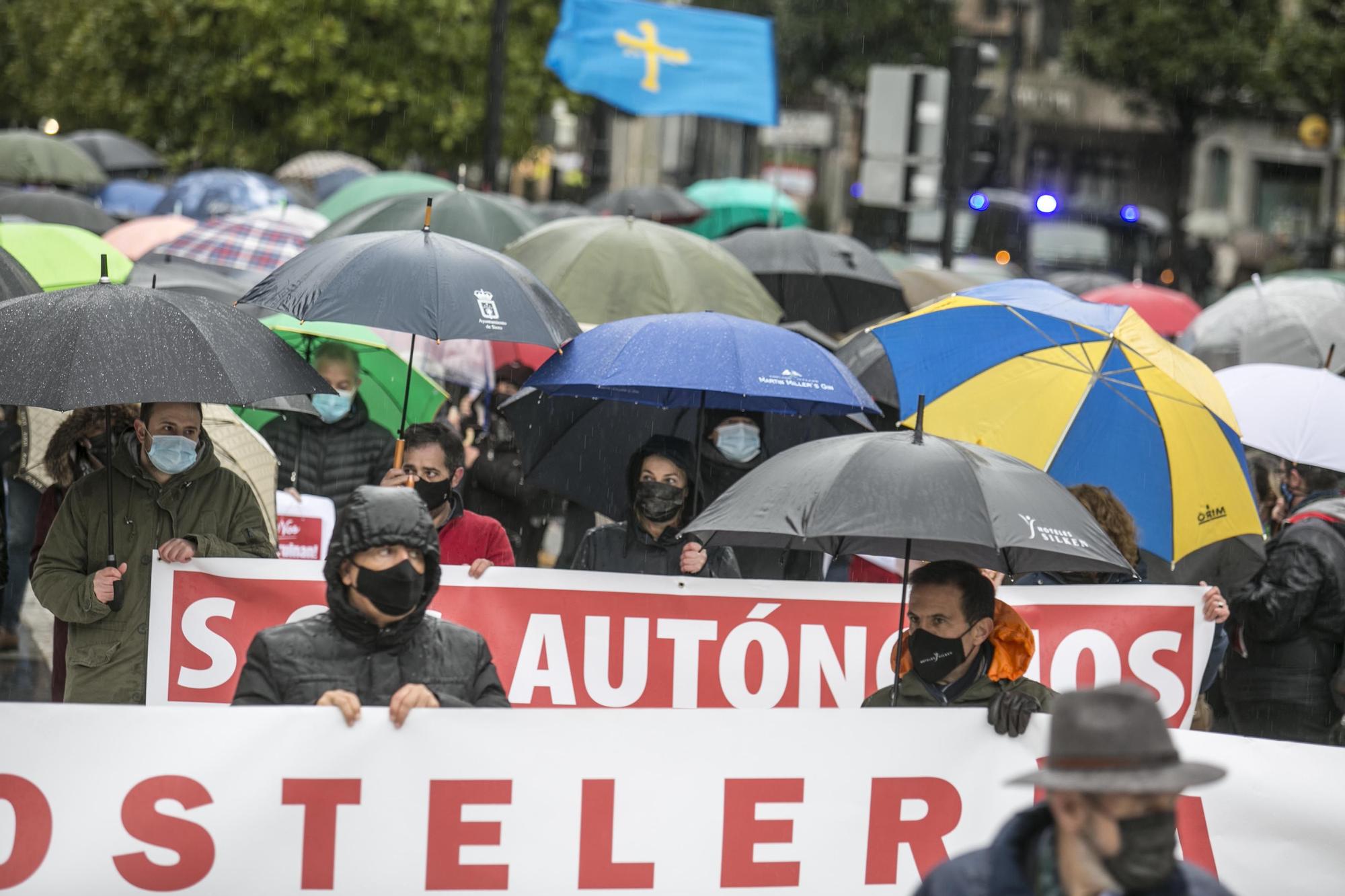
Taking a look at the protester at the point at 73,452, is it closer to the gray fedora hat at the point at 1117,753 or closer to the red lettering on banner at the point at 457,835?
the red lettering on banner at the point at 457,835

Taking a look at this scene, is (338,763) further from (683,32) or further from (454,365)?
(683,32)

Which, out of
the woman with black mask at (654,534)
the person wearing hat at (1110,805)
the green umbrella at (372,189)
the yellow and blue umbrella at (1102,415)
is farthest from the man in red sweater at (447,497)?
the green umbrella at (372,189)

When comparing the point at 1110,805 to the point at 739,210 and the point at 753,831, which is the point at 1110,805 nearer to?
the point at 753,831

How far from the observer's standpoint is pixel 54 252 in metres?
9.23

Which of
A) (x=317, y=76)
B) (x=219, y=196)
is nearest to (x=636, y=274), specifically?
(x=219, y=196)

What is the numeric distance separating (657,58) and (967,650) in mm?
9539

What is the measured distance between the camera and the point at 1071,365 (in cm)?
680

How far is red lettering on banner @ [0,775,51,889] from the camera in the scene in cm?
444

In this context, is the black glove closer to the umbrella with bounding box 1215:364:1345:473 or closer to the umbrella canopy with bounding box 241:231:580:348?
the umbrella canopy with bounding box 241:231:580:348

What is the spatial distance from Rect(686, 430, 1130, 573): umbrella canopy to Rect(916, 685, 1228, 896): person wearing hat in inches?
73.3

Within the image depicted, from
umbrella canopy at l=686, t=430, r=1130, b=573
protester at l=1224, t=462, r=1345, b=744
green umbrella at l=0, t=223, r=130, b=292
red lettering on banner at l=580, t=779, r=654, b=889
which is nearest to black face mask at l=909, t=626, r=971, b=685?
umbrella canopy at l=686, t=430, r=1130, b=573

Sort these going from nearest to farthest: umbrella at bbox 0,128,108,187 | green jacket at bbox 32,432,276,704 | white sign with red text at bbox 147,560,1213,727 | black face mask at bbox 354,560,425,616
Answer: black face mask at bbox 354,560,425,616
green jacket at bbox 32,432,276,704
white sign with red text at bbox 147,560,1213,727
umbrella at bbox 0,128,108,187

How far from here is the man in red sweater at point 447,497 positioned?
673 cm

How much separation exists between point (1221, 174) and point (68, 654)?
169ft
